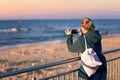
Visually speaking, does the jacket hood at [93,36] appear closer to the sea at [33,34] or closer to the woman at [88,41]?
the woman at [88,41]

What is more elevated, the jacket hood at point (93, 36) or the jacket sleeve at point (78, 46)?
the jacket hood at point (93, 36)

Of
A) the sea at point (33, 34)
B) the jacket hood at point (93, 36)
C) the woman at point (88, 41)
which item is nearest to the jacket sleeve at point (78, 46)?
the woman at point (88, 41)

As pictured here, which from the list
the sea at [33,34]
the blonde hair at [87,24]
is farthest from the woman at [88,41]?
the sea at [33,34]

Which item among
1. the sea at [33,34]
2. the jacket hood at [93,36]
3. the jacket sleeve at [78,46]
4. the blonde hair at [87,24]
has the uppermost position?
the blonde hair at [87,24]

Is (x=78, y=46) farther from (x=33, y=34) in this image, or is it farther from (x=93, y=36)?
(x=33, y=34)

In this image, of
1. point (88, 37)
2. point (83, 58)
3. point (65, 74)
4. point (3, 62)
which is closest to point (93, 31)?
point (88, 37)

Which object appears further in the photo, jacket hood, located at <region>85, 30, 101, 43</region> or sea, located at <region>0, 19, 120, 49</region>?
sea, located at <region>0, 19, 120, 49</region>

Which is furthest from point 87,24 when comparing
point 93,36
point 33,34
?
point 33,34

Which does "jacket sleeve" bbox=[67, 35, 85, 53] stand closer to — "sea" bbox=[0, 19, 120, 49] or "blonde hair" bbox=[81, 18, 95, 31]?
"blonde hair" bbox=[81, 18, 95, 31]

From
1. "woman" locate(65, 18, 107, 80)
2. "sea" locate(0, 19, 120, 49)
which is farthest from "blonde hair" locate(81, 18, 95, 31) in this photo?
"sea" locate(0, 19, 120, 49)

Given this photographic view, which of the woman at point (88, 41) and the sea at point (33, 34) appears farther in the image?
the sea at point (33, 34)

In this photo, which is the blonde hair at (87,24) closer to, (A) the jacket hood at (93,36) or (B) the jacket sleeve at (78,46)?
(A) the jacket hood at (93,36)

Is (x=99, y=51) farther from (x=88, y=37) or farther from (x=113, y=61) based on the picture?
(x=113, y=61)

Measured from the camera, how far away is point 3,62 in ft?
56.5
